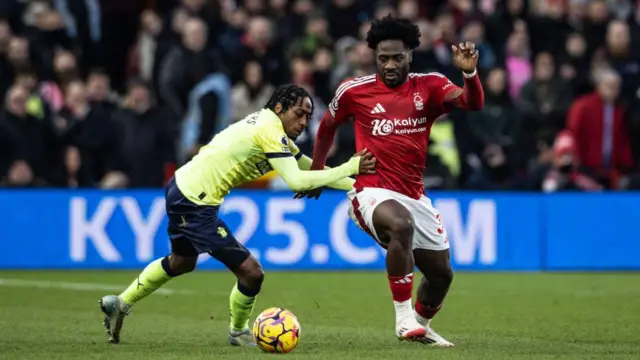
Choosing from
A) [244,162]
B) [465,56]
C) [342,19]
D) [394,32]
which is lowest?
[342,19]

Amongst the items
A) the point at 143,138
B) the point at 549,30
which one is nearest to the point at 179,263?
the point at 143,138

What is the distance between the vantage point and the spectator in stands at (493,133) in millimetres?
18609

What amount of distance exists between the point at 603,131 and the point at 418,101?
8.62 meters

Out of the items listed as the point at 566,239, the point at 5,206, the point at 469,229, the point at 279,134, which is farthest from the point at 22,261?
the point at 279,134

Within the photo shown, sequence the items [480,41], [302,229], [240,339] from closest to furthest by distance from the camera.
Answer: [240,339]
[302,229]
[480,41]

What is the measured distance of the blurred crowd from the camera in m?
18.4

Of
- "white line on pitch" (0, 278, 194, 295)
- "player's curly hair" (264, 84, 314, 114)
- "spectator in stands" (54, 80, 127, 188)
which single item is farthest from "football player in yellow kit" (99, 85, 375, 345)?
"spectator in stands" (54, 80, 127, 188)

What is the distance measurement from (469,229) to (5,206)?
5.94 meters

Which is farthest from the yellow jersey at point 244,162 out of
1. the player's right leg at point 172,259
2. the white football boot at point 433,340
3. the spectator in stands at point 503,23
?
the spectator in stands at point 503,23

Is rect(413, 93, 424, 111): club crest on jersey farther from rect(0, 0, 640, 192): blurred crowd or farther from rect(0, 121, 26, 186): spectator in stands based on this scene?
rect(0, 121, 26, 186): spectator in stands

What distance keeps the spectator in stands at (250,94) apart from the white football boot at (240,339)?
845 centimetres

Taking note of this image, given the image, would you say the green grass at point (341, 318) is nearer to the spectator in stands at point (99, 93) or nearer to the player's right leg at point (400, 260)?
the player's right leg at point (400, 260)

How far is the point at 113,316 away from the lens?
10570 mm

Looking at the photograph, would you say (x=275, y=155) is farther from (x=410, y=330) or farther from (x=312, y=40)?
(x=312, y=40)
